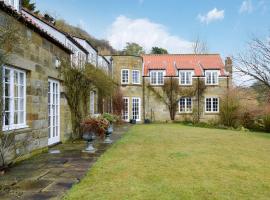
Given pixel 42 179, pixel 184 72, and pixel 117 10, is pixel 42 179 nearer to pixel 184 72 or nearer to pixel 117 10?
pixel 117 10

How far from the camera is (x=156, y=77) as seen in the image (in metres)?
32.0

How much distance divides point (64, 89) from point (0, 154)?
19.4 ft

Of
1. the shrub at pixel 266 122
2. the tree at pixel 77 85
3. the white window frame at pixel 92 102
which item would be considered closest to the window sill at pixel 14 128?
the tree at pixel 77 85

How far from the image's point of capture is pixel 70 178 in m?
6.32

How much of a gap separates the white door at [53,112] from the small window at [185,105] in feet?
68.9

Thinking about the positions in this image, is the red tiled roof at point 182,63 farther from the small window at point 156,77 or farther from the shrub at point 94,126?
the shrub at point 94,126

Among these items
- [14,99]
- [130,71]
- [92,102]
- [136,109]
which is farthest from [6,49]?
[136,109]

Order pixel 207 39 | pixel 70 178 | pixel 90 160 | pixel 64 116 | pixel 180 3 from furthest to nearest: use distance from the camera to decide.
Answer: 1. pixel 207 39
2. pixel 180 3
3. pixel 64 116
4. pixel 90 160
5. pixel 70 178

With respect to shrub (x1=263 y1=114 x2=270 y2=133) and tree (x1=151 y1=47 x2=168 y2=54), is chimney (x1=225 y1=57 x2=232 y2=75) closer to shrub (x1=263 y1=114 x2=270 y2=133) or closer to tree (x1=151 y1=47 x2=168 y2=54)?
shrub (x1=263 y1=114 x2=270 y2=133)

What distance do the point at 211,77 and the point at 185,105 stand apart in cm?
403

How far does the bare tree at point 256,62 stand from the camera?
83.2ft

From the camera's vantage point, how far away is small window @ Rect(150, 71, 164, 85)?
3192cm

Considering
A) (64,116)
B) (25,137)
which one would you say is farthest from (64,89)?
(25,137)

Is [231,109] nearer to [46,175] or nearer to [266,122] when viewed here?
[266,122]
